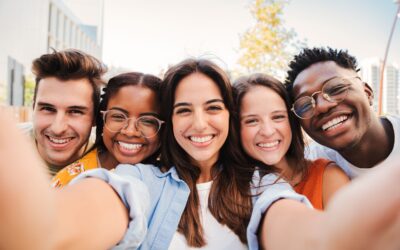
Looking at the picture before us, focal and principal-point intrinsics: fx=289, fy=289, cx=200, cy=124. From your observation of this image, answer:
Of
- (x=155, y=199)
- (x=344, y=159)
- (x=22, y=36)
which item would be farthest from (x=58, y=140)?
(x=22, y=36)

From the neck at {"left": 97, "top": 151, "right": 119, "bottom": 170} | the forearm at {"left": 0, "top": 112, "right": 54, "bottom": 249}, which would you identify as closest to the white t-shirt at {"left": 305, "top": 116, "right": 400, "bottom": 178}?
the neck at {"left": 97, "top": 151, "right": 119, "bottom": 170}

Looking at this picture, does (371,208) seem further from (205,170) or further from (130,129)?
(130,129)

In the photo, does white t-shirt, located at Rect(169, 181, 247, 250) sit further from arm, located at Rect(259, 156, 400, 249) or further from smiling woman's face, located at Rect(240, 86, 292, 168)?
arm, located at Rect(259, 156, 400, 249)

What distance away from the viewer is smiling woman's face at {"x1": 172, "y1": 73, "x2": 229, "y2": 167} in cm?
206

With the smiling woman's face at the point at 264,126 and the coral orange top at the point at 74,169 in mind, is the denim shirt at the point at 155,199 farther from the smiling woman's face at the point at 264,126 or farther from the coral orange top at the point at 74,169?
the coral orange top at the point at 74,169

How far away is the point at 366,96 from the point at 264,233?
1960 mm

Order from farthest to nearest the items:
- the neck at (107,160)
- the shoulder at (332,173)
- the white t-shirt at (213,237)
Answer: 1. the neck at (107,160)
2. the shoulder at (332,173)
3. the white t-shirt at (213,237)

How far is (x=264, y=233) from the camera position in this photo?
1.36 meters

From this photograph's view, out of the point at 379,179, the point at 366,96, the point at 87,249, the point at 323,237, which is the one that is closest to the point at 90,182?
the point at 87,249

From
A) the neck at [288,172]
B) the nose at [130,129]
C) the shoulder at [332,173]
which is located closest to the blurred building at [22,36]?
the nose at [130,129]

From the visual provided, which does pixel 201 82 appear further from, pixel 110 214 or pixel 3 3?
pixel 3 3

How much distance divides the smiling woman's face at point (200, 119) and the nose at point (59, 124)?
100 centimetres

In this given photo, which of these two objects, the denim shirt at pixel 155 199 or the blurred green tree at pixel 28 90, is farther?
the blurred green tree at pixel 28 90

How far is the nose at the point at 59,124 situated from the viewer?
243cm
